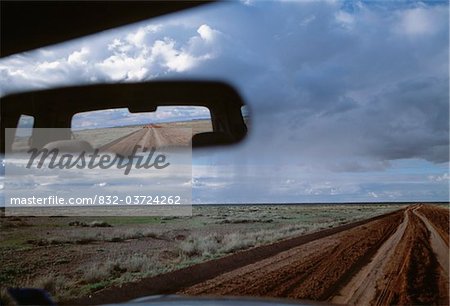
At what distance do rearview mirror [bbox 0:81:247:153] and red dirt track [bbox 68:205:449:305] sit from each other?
0.78 m

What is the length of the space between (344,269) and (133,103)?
1.69 m

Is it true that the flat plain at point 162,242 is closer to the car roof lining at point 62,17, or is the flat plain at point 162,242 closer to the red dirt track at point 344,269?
the red dirt track at point 344,269

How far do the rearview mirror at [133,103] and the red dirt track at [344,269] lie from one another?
78 cm

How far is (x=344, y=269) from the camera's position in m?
3.19

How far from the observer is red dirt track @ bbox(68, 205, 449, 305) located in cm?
308

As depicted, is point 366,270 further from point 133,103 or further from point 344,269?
point 133,103

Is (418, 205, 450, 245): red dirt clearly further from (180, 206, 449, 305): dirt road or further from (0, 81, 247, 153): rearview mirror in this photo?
(0, 81, 247, 153): rearview mirror

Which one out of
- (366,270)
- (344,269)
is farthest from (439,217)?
(344,269)

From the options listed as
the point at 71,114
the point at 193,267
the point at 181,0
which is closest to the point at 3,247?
the point at 71,114

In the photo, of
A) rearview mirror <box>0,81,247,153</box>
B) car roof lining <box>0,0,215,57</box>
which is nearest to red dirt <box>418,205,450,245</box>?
rearview mirror <box>0,81,247,153</box>

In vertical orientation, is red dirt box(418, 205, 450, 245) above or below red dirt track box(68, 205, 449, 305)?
above

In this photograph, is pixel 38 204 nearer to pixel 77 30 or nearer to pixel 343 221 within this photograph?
pixel 77 30

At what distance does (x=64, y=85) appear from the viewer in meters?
3.71

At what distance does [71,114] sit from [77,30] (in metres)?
0.58
